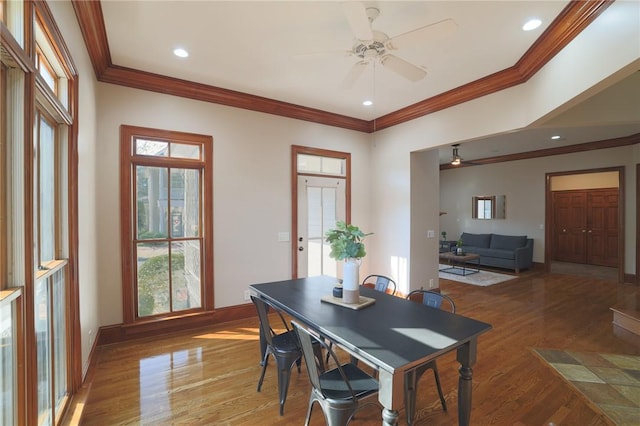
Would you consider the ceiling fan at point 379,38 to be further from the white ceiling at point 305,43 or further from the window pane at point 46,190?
the window pane at point 46,190

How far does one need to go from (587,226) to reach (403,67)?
8.85 meters

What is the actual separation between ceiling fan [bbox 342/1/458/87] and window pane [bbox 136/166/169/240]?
2.45 m

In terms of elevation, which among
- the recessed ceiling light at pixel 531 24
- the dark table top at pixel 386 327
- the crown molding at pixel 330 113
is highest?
the recessed ceiling light at pixel 531 24

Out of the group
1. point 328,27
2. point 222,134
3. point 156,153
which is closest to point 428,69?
point 328,27

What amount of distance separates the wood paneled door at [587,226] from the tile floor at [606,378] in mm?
6338

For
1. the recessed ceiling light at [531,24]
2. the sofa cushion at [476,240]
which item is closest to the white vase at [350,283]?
the recessed ceiling light at [531,24]

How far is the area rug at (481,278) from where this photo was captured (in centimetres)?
624

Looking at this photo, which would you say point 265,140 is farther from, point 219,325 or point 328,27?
point 219,325

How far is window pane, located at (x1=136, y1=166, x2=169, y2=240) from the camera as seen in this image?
3502 millimetres

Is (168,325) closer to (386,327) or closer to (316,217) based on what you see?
(316,217)

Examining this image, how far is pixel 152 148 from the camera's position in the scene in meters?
3.54

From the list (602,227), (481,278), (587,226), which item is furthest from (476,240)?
(602,227)

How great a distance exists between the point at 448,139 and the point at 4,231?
170 inches

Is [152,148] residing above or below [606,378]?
above
